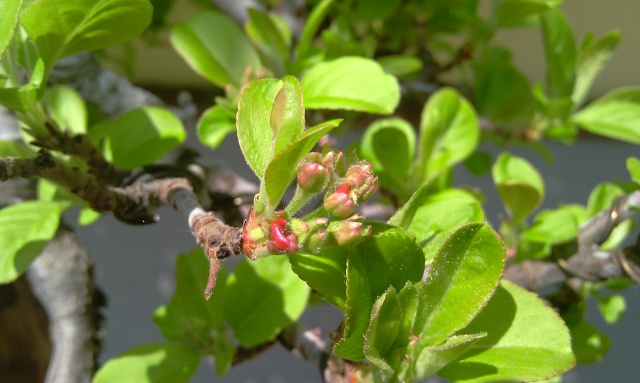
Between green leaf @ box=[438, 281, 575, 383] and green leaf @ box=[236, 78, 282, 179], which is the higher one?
green leaf @ box=[236, 78, 282, 179]

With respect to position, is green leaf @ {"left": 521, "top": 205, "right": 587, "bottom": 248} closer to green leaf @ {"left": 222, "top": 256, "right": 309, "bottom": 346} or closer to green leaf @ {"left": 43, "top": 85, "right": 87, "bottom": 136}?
green leaf @ {"left": 222, "top": 256, "right": 309, "bottom": 346}

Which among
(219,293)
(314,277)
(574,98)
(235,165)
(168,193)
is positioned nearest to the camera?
(314,277)

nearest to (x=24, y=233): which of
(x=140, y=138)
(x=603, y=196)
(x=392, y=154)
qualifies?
(x=140, y=138)

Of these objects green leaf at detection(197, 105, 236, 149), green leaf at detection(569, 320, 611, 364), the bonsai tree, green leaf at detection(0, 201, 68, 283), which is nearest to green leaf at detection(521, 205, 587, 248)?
the bonsai tree

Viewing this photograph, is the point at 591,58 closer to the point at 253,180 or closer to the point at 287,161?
the point at 287,161

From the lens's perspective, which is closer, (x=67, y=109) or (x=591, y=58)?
(x=67, y=109)

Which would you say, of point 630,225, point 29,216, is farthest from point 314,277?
point 630,225

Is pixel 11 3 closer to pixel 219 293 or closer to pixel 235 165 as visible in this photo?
pixel 219 293
